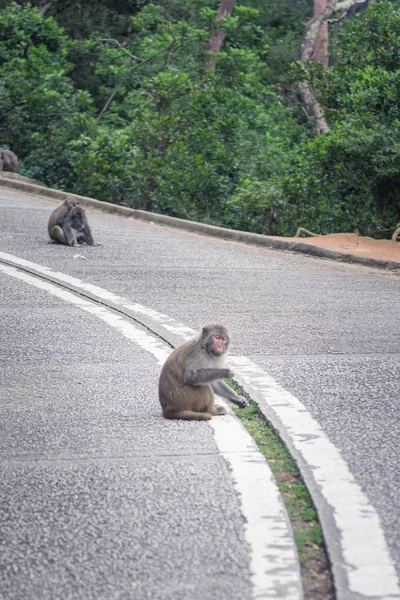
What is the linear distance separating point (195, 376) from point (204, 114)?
19404 mm

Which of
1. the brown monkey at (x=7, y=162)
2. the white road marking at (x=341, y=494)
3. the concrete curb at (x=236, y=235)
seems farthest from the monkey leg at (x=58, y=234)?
the brown monkey at (x=7, y=162)

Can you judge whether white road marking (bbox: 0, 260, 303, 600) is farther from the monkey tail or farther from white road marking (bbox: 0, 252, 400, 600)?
white road marking (bbox: 0, 252, 400, 600)

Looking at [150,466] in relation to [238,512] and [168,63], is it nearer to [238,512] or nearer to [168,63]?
[238,512]

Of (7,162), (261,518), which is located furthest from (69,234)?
(7,162)

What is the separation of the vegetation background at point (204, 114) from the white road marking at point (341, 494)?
1079cm

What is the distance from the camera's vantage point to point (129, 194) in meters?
24.6

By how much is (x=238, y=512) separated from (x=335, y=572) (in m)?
0.70

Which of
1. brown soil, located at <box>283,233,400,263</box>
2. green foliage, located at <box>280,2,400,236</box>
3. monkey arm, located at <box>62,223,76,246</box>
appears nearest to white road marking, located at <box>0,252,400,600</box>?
brown soil, located at <box>283,233,400,263</box>

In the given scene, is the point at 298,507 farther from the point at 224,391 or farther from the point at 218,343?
the point at 224,391

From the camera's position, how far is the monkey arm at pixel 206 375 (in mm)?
5918

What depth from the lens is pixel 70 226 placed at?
15.0m

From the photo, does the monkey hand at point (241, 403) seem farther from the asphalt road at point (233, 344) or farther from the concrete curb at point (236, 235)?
the concrete curb at point (236, 235)

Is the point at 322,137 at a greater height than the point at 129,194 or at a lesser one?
greater

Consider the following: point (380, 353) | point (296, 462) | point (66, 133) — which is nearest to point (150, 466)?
point (296, 462)
